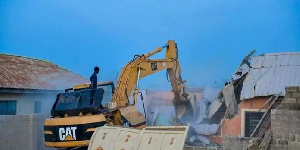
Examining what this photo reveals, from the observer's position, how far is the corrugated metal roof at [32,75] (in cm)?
1603

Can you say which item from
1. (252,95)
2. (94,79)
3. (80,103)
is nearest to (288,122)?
(252,95)

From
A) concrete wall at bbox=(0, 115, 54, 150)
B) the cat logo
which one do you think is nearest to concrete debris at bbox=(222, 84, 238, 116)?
the cat logo

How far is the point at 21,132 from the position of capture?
38.6ft

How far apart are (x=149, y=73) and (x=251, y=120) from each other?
176 inches

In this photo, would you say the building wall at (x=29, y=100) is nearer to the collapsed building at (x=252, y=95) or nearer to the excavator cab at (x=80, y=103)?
the excavator cab at (x=80, y=103)

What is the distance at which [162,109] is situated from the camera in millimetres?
17609

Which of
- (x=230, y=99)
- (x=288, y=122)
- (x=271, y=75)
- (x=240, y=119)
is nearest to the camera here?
(x=288, y=122)

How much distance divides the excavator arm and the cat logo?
210 cm

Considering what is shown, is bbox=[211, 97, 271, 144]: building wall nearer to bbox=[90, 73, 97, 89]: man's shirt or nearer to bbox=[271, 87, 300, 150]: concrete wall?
bbox=[271, 87, 300, 150]: concrete wall

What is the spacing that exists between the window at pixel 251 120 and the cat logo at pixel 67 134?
23.6ft

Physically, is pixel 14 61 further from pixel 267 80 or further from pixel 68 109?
pixel 267 80

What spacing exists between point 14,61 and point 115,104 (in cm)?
1047

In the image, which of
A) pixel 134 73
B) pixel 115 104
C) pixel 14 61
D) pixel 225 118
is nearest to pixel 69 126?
pixel 115 104

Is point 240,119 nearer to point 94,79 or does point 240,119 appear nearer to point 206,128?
point 206,128
